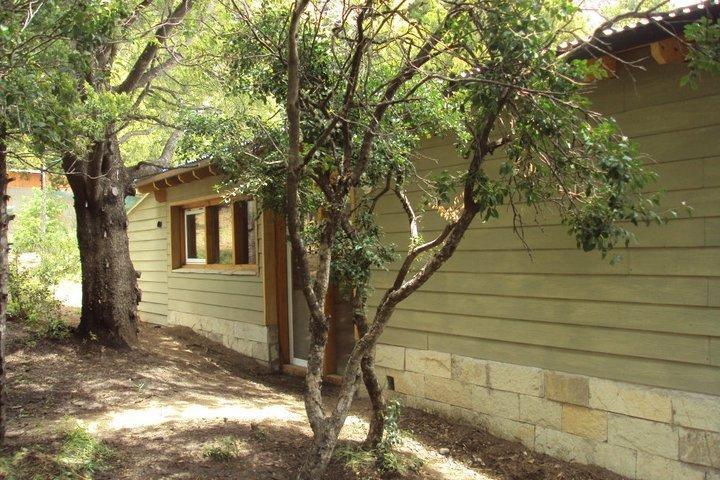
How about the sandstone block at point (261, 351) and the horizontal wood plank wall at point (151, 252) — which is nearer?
the sandstone block at point (261, 351)

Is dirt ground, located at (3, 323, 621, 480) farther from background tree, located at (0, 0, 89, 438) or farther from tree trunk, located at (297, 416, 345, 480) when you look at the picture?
background tree, located at (0, 0, 89, 438)

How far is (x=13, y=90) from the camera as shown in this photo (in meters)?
4.17

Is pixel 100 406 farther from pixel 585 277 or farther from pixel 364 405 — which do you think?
pixel 585 277

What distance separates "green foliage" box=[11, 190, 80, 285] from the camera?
8.80 m

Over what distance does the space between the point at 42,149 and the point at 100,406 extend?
2474 millimetres

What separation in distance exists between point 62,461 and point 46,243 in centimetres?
830

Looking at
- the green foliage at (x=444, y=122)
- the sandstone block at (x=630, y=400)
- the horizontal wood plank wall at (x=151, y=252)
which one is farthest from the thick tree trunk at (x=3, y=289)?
the horizontal wood plank wall at (x=151, y=252)

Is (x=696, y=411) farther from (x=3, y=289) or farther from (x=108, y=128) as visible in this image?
(x=108, y=128)

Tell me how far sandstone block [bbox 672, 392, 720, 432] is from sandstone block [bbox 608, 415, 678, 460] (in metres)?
0.12

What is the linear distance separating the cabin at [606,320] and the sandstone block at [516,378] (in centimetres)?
1

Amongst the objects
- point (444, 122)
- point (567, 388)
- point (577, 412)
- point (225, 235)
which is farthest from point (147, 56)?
point (577, 412)

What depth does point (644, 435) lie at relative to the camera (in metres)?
4.27

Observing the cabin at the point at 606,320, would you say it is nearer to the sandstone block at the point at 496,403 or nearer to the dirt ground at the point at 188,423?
the sandstone block at the point at 496,403

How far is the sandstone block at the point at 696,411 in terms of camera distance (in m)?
3.91
